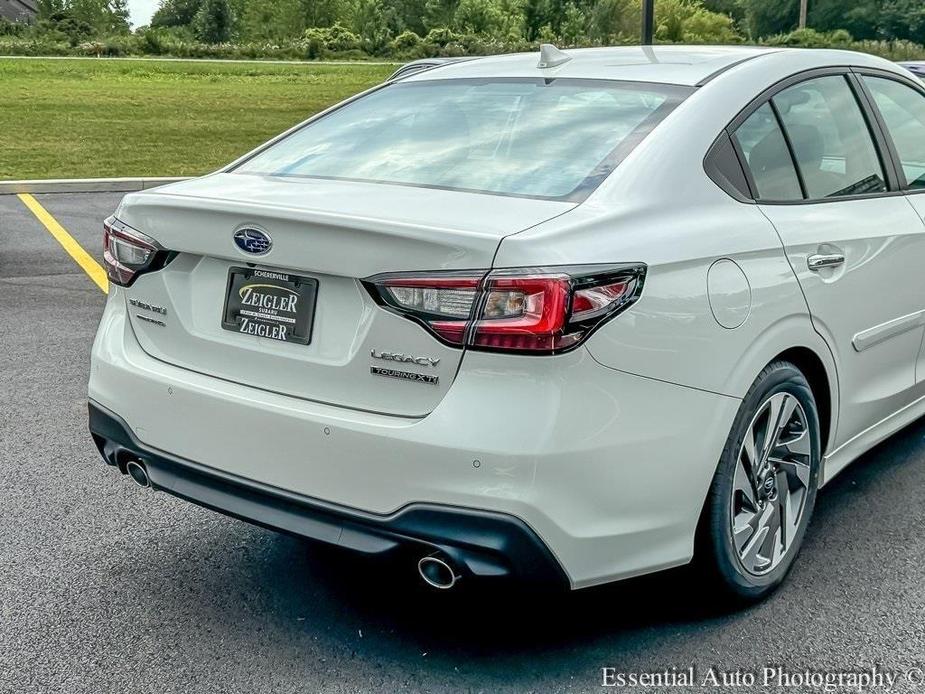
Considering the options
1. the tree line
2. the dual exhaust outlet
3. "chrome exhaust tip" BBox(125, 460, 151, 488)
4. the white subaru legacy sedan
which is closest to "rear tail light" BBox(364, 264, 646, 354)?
the white subaru legacy sedan

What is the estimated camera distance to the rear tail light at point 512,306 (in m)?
2.35

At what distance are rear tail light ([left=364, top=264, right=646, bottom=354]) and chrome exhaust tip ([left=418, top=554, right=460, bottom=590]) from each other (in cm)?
53

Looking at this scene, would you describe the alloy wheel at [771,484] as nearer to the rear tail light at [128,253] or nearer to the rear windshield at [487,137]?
the rear windshield at [487,137]

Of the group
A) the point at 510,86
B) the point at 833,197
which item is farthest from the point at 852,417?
the point at 510,86

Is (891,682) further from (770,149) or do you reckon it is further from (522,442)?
(770,149)

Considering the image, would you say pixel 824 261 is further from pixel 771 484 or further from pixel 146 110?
pixel 146 110

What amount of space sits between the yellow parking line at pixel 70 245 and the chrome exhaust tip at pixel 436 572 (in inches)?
174

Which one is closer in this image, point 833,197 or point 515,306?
point 515,306

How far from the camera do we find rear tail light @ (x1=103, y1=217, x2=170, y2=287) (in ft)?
9.59

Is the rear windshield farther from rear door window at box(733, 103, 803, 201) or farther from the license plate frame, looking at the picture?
the license plate frame

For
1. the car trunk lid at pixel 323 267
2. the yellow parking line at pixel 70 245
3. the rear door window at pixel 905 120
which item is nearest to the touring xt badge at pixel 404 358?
the car trunk lid at pixel 323 267

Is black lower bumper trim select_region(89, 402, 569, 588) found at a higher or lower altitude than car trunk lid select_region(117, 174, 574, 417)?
lower

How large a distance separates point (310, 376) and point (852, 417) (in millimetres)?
1920

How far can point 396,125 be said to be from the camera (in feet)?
11.2
